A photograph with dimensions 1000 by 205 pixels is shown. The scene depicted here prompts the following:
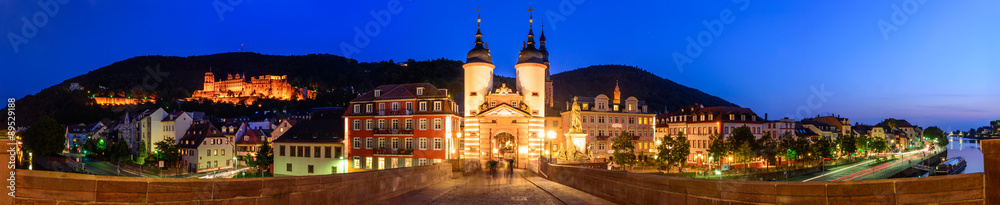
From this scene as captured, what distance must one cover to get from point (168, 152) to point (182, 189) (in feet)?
274

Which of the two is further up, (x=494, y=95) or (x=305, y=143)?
(x=494, y=95)

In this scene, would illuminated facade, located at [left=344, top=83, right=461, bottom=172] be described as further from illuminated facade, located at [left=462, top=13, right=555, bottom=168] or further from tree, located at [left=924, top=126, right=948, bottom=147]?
tree, located at [left=924, top=126, right=948, bottom=147]

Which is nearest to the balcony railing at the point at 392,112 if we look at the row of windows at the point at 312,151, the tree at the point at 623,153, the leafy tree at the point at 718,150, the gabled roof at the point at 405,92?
the gabled roof at the point at 405,92

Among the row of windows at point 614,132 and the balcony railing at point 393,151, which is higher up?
the row of windows at point 614,132

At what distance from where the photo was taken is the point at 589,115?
7006 cm

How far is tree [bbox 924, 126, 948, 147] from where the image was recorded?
146m

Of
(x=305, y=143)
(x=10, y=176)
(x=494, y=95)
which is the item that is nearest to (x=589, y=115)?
(x=494, y=95)

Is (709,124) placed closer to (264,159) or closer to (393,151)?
(393,151)

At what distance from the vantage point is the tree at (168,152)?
8088cm

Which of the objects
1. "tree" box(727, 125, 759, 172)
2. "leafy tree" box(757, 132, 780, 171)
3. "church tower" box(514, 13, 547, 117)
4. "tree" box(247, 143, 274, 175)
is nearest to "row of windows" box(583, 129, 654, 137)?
"tree" box(727, 125, 759, 172)

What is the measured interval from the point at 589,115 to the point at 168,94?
17666 cm

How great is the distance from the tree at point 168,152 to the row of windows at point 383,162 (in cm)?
4041

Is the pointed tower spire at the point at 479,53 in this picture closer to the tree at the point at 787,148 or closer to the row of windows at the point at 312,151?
the row of windows at the point at 312,151

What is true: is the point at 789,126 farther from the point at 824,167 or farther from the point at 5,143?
the point at 5,143
